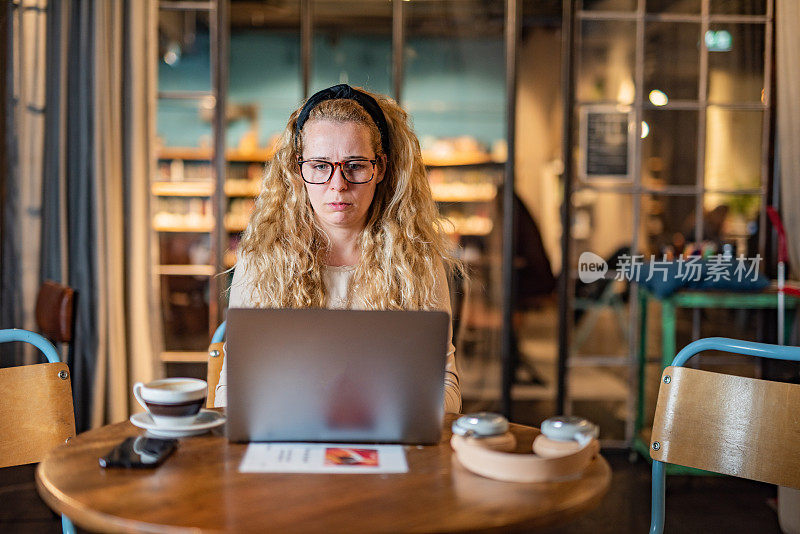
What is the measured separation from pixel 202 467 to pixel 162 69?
5633 mm

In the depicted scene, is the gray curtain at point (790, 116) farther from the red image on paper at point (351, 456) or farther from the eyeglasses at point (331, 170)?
the red image on paper at point (351, 456)

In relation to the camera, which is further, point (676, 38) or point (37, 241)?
point (676, 38)

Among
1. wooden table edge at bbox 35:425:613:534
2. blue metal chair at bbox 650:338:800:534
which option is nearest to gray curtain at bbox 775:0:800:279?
blue metal chair at bbox 650:338:800:534

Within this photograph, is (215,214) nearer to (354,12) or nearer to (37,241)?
(37,241)

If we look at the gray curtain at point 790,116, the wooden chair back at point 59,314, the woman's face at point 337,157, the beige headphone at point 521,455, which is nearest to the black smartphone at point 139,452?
the beige headphone at point 521,455

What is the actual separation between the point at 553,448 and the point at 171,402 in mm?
607

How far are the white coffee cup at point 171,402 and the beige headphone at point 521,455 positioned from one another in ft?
1.40

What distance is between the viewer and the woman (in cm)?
174

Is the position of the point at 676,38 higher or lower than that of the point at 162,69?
lower

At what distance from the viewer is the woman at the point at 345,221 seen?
1741 millimetres

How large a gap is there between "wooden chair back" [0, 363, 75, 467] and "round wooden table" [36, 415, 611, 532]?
328 millimetres

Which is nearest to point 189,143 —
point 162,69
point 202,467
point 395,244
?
point 162,69

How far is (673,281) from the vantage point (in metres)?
3.19

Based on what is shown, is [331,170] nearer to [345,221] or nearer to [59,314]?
[345,221]
